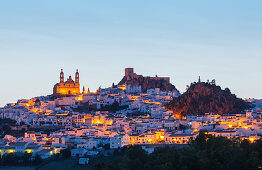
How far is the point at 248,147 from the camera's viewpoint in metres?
30.5

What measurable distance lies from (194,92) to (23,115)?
2350 cm

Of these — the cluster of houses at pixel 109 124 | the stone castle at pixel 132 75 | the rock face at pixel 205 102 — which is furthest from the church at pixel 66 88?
the rock face at pixel 205 102

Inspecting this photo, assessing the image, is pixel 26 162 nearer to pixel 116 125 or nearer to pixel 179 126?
pixel 116 125

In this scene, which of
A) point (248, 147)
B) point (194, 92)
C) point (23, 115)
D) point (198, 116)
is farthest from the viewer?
point (194, 92)

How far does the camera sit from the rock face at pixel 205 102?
6500 cm

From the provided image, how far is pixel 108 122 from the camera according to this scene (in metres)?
58.6

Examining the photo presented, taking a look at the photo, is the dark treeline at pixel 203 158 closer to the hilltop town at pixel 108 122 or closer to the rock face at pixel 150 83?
the hilltop town at pixel 108 122

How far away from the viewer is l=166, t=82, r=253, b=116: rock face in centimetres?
6500

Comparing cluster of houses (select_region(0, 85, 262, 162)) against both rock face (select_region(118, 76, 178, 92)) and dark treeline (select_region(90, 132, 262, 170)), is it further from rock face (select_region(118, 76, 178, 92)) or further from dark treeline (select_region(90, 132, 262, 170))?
dark treeline (select_region(90, 132, 262, 170))

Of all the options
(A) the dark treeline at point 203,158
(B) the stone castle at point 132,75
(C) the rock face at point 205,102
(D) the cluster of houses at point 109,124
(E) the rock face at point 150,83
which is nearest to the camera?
(A) the dark treeline at point 203,158

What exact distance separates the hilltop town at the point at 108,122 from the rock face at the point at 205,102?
223 cm

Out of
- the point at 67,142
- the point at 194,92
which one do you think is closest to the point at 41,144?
the point at 67,142

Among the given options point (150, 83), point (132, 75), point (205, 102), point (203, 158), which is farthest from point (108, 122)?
point (132, 75)

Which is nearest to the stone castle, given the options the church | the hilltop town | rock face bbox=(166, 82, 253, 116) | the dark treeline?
the hilltop town
